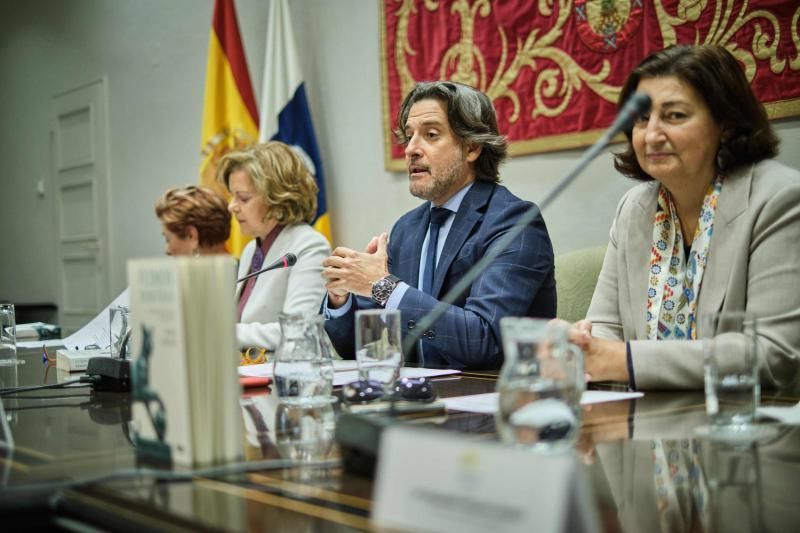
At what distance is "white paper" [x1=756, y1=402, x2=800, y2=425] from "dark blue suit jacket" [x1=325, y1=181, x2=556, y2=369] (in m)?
0.93

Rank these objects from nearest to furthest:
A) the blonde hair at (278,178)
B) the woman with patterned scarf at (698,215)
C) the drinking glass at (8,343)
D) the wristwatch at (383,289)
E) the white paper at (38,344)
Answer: the woman with patterned scarf at (698,215), the wristwatch at (383,289), the drinking glass at (8,343), the white paper at (38,344), the blonde hair at (278,178)

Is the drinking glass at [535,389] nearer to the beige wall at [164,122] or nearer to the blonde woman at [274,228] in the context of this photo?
the beige wall at [164,122]

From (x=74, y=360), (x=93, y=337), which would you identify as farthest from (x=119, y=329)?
(x=93, y=337)

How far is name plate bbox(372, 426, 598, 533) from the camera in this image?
0.62 m

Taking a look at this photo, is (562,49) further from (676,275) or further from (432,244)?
(676,275)

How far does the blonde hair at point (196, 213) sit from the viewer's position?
394 cm

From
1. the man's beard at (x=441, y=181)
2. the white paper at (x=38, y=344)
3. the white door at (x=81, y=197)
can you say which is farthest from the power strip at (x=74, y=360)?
the white door at (x=81, y=197)

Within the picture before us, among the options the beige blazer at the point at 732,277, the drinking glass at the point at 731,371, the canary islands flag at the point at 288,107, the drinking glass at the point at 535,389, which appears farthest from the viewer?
the canary islands flag at the point at 288,107

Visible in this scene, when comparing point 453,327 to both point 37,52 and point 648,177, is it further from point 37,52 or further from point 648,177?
point 37,52

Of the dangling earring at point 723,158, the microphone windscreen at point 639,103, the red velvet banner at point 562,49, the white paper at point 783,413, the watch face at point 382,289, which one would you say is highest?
the red velvet banner at point 562,49

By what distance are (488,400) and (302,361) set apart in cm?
30

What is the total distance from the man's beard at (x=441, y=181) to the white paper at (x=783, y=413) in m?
1.42

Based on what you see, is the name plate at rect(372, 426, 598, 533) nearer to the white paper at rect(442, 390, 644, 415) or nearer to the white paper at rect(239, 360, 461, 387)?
the white paper at rect(442, 390, 644, 415)

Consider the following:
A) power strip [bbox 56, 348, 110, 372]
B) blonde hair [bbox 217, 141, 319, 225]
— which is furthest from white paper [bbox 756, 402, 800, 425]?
blonde hair [bbox 217, 141, 319, 225]
